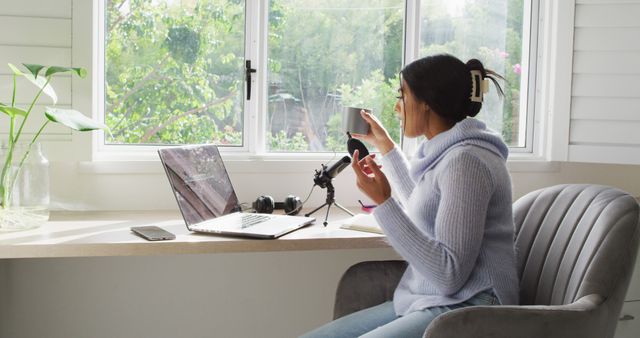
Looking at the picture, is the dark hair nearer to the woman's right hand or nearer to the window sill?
the woman's right hand

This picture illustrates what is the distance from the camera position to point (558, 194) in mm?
1861

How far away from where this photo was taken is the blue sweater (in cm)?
158

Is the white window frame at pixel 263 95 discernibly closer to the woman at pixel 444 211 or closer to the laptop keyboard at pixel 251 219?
the laptop keyboard at pixel 251 219

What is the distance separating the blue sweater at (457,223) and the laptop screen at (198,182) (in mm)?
697

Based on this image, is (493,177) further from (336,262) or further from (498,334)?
(336,262)

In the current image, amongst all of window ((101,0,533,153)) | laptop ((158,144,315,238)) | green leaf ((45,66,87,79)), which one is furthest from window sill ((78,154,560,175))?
green leaf ((45,66,87,79))

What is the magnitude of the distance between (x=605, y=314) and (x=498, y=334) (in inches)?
10.2

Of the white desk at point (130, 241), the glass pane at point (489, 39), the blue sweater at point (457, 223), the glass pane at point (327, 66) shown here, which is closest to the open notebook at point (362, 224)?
the white desk at point (130, 241)

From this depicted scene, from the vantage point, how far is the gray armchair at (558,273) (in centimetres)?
146

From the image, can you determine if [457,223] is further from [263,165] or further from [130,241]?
[263,165]


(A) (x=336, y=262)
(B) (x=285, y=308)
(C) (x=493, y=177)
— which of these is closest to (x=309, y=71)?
(A) (x=336, y=262)

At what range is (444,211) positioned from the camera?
5.23 ft

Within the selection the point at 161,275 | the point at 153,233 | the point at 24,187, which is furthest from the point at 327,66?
the point at 24,187

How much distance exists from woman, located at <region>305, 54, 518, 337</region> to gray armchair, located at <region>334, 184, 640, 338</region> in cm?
12
